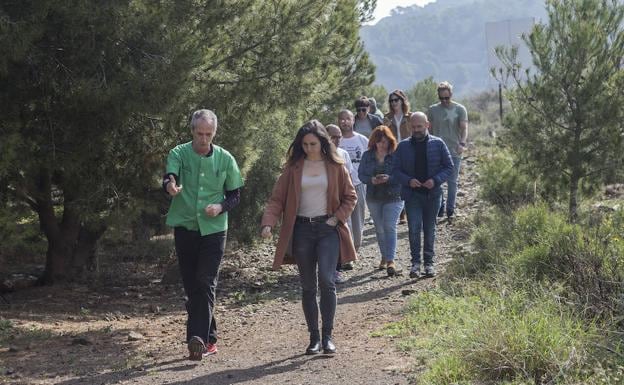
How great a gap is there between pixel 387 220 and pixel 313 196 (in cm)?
345

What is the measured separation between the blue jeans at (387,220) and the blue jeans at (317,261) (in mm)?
3379

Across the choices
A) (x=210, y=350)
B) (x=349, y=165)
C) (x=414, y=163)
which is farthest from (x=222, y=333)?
(x=414, y=163)

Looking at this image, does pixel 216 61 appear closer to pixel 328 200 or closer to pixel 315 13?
pixel 315 13

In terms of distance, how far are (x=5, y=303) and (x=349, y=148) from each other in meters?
4.28

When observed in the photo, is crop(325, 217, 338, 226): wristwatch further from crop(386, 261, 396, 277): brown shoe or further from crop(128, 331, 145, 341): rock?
crop(386, 261, 396, 277): brown shoe

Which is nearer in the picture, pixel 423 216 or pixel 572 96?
pixel 423 216

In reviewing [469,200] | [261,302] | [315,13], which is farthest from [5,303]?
[469,200]

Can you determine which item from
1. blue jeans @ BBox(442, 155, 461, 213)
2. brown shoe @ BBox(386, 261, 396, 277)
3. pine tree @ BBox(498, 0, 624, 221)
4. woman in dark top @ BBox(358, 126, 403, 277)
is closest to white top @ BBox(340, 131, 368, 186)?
woman in dark top @ BBox(358, 126, 403, 277)

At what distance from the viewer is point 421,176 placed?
9906mm

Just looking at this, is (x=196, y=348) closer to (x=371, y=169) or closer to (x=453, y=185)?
(x=371, y=169)

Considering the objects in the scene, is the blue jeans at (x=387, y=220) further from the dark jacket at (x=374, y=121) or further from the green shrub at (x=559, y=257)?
the dark jacket at (x=374, y=121)

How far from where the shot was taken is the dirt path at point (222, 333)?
666cm

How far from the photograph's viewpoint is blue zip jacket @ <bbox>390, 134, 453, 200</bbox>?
32.3ft

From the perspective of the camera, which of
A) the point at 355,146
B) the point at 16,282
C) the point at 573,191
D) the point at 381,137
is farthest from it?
the point at 16,282
